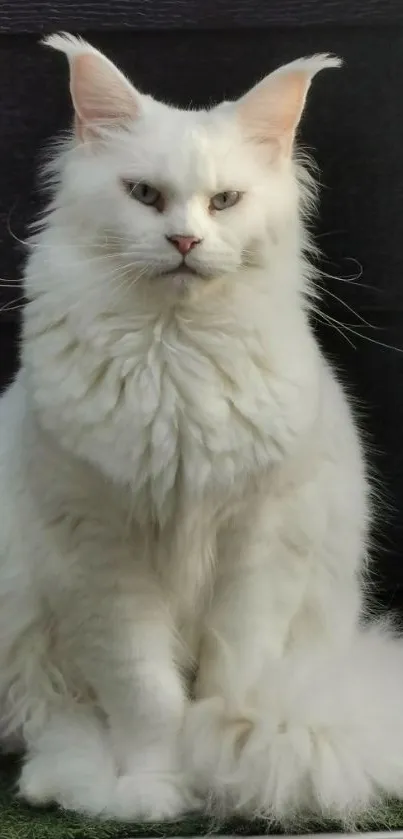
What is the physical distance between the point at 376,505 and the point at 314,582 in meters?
0.49

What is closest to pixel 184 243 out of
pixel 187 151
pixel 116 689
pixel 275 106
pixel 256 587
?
pixel 187 151

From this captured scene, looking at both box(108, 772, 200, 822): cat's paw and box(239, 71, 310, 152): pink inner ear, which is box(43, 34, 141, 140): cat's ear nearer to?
box(239, 71, 310, 152): pink inner ear

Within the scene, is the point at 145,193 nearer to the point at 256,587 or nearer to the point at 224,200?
the point at 224,200

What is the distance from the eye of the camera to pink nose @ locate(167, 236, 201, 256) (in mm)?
1081

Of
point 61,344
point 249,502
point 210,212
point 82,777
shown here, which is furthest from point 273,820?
point 210,212

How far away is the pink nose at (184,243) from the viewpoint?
3.55 ft

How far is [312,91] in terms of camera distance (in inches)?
67.5

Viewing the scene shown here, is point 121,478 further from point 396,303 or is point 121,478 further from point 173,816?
point 396,303

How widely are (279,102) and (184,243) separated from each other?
270 mm

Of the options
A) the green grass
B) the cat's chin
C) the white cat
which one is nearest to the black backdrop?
the white cat

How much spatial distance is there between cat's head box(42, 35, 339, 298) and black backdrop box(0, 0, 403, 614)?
0.51 metres

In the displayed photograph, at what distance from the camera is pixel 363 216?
5.76 ft

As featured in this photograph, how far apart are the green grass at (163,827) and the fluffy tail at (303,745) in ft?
0.07

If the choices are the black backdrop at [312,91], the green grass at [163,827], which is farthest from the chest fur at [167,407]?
the black backdrop at [312,91]
